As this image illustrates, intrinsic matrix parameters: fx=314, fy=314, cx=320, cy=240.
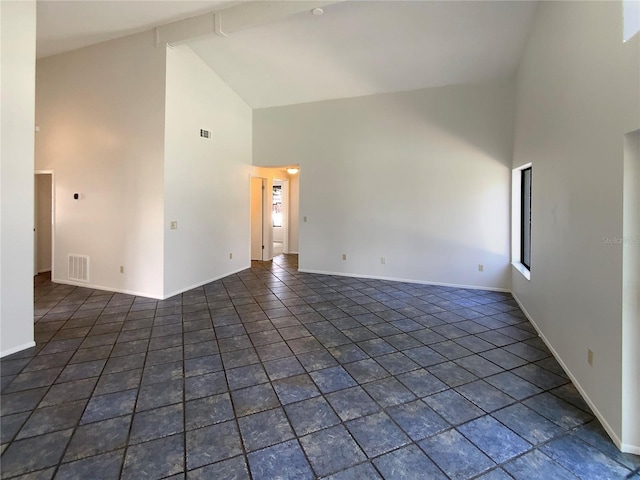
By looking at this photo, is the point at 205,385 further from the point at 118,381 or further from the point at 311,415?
the point at 311,415

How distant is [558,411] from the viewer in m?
2.07

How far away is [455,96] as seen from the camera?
5.08 metres

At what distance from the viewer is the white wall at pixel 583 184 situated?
1798mm

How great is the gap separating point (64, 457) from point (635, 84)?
11.6 feet

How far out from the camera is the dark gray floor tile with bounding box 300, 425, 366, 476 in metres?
1.61

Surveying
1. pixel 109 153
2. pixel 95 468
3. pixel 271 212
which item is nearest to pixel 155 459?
pixel 95 468

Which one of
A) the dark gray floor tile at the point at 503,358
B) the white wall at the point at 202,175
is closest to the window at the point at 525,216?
the dark gray floor tile at the point at 503,358

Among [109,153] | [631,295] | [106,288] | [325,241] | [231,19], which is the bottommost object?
[106,288]

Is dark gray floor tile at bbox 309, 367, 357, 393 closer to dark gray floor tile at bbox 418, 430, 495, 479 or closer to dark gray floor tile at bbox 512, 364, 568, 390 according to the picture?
dark gray floor tile at bbox 418, 430, 495, 479

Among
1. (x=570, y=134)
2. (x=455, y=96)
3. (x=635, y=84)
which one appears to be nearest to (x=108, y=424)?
(x=635, y=84)

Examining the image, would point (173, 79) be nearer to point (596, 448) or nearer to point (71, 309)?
point (71, 309)

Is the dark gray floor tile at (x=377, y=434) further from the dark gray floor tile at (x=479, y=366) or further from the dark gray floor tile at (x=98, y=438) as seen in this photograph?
the dark gray floor tile at (x=98, y=438)

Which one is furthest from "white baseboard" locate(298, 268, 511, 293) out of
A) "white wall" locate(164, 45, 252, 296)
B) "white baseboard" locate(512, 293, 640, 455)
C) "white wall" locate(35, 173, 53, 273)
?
"white wall" locate(35, 173, 53, 273)

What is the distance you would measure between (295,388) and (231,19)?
4060 millimetres
